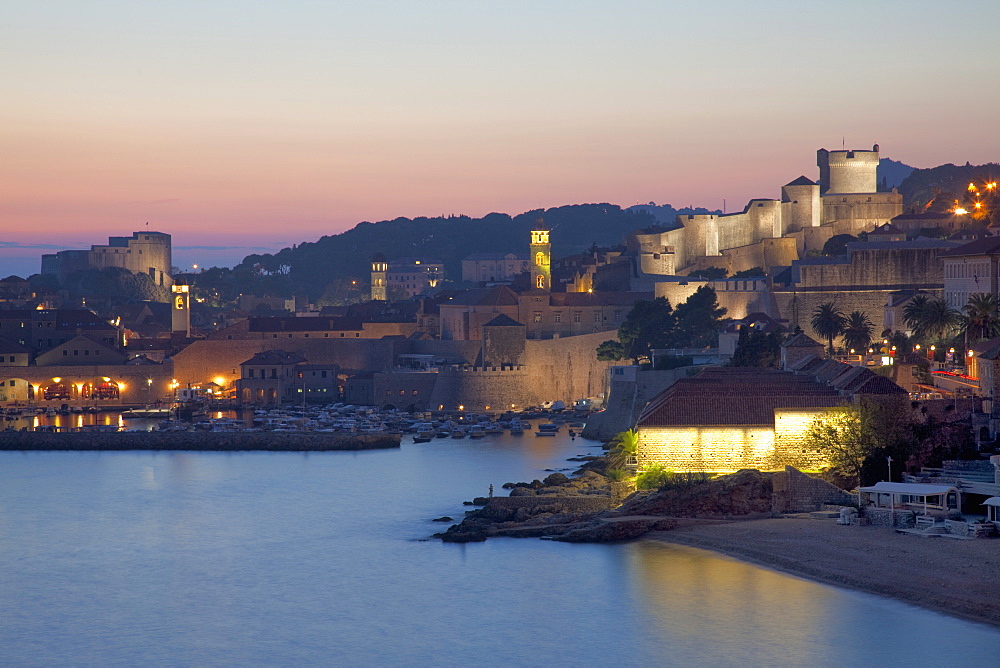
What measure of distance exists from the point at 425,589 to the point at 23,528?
10649mm

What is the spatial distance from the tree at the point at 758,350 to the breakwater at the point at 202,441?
35.9 feet

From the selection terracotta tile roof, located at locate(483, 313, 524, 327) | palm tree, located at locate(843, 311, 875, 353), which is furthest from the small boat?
palm tree, located at locate(843, 311, 875, 353)

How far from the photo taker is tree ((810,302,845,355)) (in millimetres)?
34531

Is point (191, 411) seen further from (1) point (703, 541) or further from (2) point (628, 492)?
(1) point (703, 541)

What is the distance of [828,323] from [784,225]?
50.0ft

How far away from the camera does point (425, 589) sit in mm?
21281

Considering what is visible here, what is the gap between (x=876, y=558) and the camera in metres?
19.3

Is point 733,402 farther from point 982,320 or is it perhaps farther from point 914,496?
point 982,320

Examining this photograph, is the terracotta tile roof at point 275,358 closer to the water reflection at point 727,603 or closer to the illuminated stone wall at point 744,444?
the illuminated stone wall at point 744,444

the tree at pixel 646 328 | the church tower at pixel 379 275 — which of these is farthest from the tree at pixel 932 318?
the church tower at pixel 379 275

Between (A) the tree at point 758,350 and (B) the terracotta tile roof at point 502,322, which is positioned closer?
(A) the tree at point 758,350

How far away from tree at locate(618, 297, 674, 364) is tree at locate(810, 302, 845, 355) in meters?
6.34

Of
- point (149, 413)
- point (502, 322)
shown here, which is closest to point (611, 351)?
point (502, 322)

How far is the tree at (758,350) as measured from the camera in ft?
102
